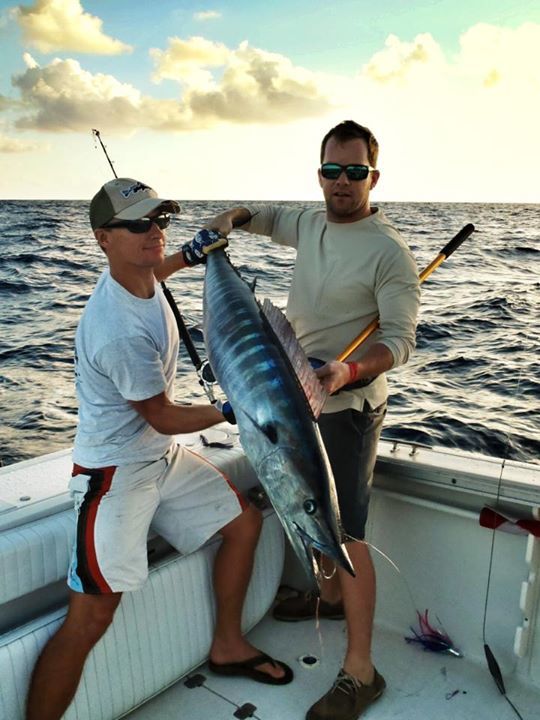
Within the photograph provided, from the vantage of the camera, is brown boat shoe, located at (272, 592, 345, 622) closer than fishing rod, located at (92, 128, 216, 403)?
No

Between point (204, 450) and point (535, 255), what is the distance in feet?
74.0

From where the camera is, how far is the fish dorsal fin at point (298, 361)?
5.81ft

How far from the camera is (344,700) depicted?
2.72 metres

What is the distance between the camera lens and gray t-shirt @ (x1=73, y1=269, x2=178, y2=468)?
2375 mm

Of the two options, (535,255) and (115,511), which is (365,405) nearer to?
(115,511)

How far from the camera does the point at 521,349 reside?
1086cm

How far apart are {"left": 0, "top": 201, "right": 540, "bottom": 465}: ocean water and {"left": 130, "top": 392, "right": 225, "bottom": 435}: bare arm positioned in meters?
4.45

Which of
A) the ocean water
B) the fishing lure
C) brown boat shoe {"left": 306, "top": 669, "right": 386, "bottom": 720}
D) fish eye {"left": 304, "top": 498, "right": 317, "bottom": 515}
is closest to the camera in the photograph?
fish eye {"left": 304, "top": 498, "right": 317, "bottom": 515}

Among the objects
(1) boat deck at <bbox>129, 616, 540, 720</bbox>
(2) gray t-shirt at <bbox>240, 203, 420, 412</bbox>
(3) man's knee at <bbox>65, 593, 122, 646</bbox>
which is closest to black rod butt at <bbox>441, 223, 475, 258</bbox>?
(2) gray t-shirt at <bbox>240, 203, 420, 412</bbox>

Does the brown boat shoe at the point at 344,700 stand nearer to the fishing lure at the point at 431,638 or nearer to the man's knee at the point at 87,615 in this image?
the fishing lure at the point at 431,638

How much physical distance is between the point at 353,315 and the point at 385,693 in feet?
5.07

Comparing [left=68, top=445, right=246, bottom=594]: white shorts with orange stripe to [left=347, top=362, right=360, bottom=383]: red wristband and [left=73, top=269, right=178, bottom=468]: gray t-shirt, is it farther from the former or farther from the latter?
[left=347, top=362, right=360, bottom=383]: red wristband

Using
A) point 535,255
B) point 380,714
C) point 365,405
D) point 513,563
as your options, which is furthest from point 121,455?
point 535,255

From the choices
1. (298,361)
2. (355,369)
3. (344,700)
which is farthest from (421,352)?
(298,361)
